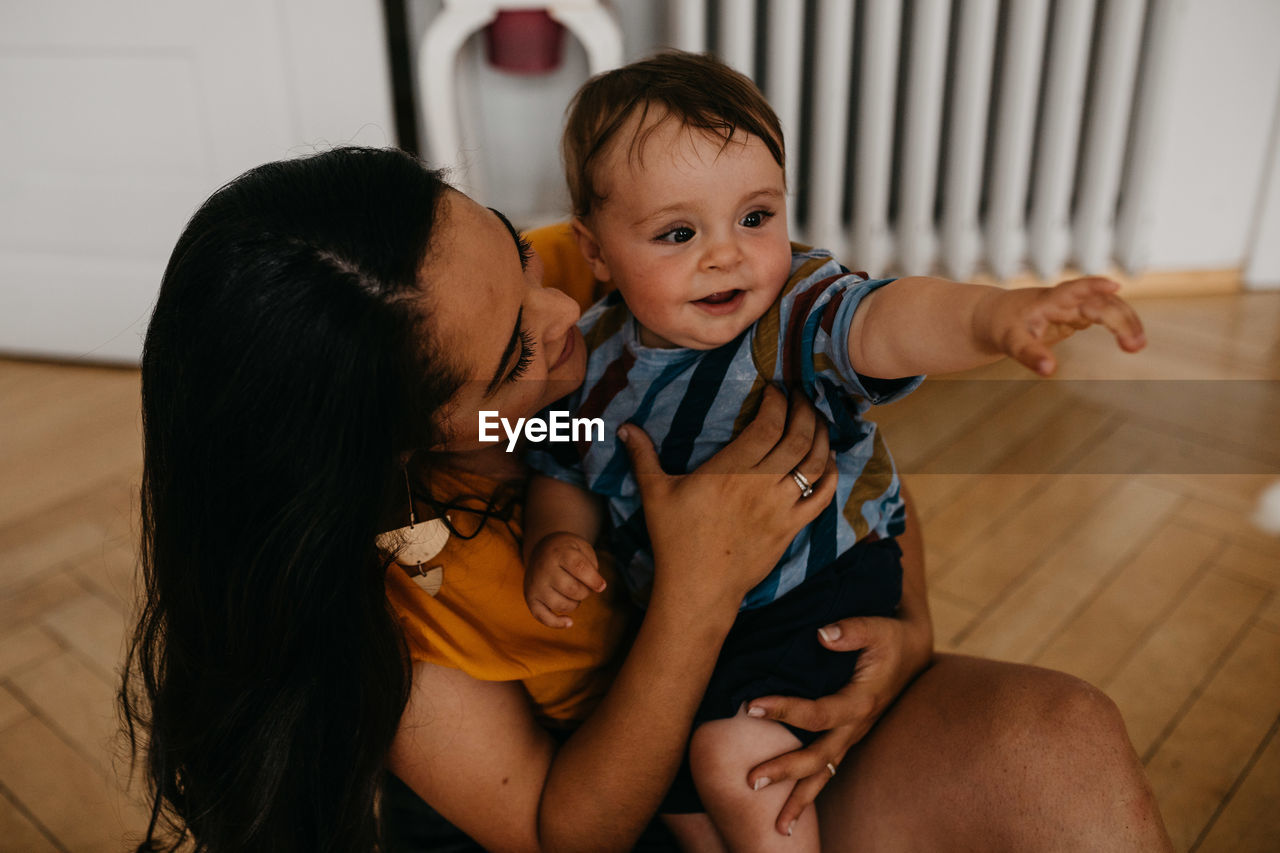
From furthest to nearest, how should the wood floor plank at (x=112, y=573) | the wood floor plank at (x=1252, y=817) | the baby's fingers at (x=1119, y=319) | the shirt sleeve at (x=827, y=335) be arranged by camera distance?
the wood floor plank at (x=112, y=573) < the wood floor plank at (x=1252, y=817) < the shirt sleeve at (x=827, y=335) < the baby's fingers at (x=1119, y=319)

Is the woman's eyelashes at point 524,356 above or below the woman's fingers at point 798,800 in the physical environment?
above

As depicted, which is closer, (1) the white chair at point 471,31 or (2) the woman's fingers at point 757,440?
(2) the woman's fingers at point 757,440

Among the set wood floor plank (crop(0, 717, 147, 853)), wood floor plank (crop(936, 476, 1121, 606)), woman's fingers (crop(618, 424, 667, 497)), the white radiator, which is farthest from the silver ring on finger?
the white radiator

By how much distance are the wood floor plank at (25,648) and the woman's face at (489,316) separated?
1.06 m

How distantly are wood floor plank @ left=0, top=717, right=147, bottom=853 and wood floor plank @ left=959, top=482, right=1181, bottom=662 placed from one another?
1.13 meters

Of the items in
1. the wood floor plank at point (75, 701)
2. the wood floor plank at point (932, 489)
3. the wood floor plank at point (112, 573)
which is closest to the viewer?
the wood floor plank at point (75, 701)

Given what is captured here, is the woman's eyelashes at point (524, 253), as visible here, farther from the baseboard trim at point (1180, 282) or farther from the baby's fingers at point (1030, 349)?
the baseboard trim at point (1180, 282)

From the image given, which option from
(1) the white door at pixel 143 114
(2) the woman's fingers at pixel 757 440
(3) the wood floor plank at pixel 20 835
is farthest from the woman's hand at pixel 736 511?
(1) the white door at pixel 143 114

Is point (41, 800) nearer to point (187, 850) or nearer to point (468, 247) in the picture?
point (187, 850)

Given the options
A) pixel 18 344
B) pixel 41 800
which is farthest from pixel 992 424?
pixel 18 344

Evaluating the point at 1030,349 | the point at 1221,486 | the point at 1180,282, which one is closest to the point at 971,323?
the point at 1030,349

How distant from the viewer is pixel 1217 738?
1.30m

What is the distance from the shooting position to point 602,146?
86 cm

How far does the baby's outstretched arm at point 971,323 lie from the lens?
511 millimetres
